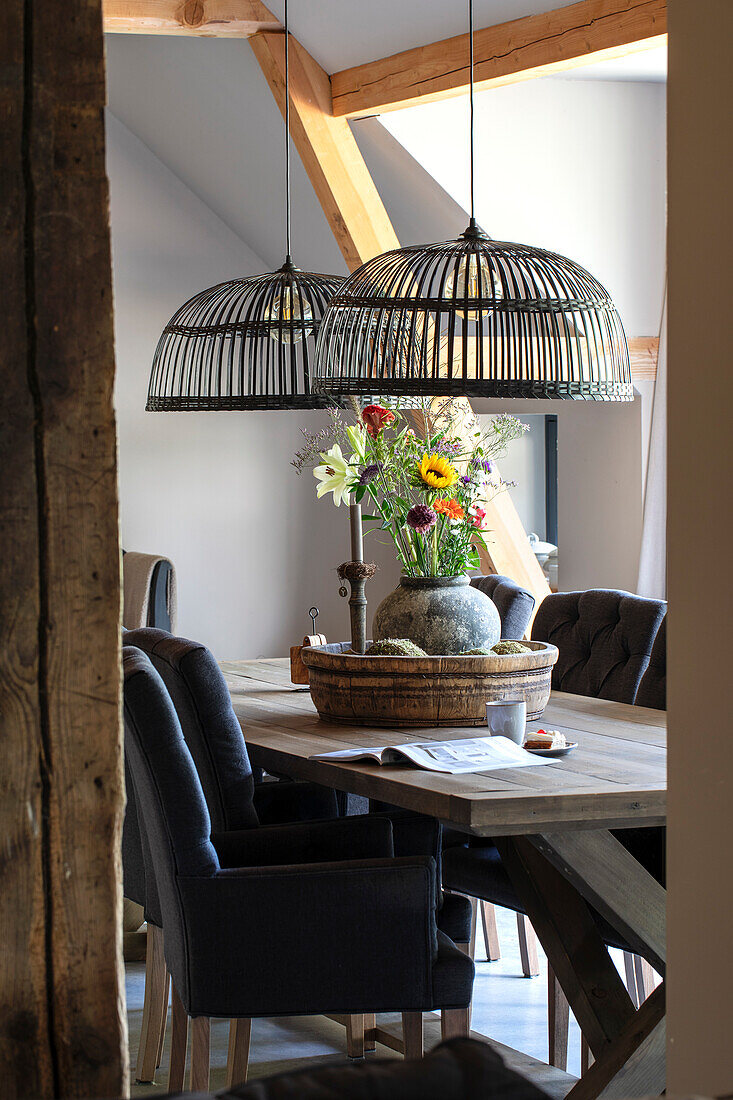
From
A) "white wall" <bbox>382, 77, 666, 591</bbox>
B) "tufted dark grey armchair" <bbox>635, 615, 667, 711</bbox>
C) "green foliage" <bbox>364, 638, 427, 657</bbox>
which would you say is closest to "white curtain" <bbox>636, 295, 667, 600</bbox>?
"white wall" <bbox>382, 77, 666, 591</bbox>

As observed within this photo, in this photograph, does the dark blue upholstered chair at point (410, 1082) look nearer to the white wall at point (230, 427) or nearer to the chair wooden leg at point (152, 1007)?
the chair wooden leg at point (152, 1007)

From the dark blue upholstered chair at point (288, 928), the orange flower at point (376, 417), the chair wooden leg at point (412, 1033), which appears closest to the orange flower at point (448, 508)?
the orange flower at point (376, 417)

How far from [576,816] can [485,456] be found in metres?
1.15

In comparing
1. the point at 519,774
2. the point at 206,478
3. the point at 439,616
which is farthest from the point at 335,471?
the point at 206,478

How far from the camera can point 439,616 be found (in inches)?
116

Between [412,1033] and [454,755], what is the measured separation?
51cm

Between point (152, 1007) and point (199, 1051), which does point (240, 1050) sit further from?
point (152, 1007)

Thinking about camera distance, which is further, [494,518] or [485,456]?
[494,518]

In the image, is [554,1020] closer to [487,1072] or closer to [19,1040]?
[19,1040]

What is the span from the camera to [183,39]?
204 inches

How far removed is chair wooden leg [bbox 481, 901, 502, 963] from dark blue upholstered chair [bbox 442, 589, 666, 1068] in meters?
0.58

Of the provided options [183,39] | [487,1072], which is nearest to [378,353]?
[487,1072]

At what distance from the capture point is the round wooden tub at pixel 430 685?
276cm

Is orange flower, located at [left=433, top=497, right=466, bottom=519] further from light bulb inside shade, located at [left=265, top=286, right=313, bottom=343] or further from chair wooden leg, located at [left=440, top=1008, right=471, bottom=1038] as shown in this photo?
chair wooden leg, located at [left=440, top=1008, right=471, bottom=1038]
